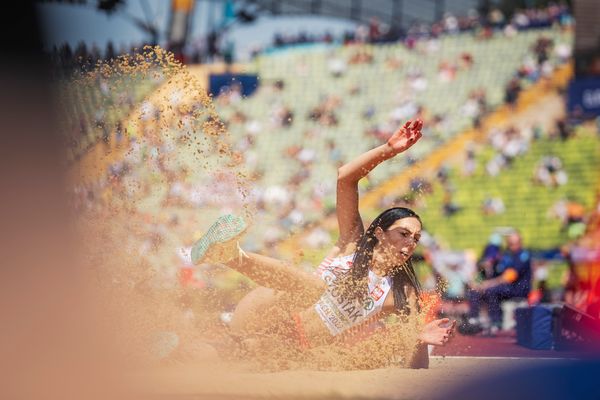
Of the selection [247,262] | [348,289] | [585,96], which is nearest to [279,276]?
[247,262]

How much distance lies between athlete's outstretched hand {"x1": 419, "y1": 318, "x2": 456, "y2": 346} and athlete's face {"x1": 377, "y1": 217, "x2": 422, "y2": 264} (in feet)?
1.18

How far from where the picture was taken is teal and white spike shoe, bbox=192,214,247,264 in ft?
13.9

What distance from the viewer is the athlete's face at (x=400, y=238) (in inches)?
183

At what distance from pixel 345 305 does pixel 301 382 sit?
30.1 inches

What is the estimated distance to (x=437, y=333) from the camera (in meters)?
4.47

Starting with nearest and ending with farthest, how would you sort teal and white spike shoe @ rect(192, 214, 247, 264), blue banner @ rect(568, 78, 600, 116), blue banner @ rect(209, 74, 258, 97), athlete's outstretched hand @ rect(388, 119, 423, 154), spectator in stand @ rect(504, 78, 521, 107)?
teal and white spike shoe @ rect(192, 214, 247, 264)
athlete's outstretched hand @ rect(388, 119, 423, 154)
blue banner @ rect(209, 74, 258, 97)
blue banner @ rect(568, 78, 600, 116)
spectator in stand @ rect(504, 78, 521, 107)

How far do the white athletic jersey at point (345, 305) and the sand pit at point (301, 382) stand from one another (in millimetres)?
341

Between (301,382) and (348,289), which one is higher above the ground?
(348,289)

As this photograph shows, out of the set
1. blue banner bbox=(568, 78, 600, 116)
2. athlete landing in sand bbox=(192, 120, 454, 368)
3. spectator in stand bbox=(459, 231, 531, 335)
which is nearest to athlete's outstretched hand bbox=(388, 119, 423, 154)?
athlete landing in sand bbox=(192, 120, 454, 368)

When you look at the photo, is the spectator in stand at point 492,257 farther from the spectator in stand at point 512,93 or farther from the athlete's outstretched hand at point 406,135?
the spectator in stand at point 512,93

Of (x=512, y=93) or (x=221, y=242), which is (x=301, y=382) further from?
(x=512, y=93)

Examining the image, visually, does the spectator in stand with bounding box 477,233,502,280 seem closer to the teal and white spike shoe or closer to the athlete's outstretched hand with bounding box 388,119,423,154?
the athlete's outstretched hand with bounding box 388,119,423,154

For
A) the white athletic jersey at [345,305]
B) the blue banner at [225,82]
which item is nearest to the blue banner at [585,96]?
the blue banner at [225,82]

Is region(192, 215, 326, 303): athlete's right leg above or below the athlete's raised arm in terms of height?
below
